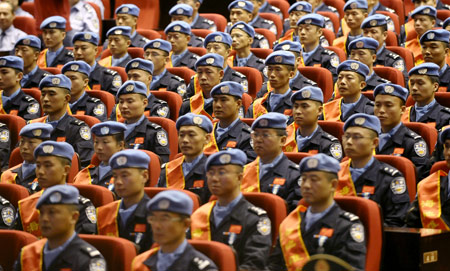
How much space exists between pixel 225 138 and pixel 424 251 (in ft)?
6.25

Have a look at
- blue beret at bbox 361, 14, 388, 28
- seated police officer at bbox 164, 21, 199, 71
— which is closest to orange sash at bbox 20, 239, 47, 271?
seated police officer at bbox 164, 21, 199, 71

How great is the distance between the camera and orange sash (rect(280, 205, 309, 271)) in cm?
408

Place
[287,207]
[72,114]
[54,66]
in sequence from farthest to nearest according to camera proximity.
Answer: [54,66] < [72,114] < [287,207]

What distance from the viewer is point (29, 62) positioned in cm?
726

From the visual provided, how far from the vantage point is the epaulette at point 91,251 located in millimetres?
3850

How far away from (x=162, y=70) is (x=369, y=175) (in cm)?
276

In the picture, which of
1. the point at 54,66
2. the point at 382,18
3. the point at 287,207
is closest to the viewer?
the point at 287,207

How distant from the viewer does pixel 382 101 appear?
5434mm

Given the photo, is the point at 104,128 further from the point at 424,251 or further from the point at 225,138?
the point at 424,251

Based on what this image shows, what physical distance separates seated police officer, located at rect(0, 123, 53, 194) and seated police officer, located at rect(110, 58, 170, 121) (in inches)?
33.5

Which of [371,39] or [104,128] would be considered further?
[371,39]

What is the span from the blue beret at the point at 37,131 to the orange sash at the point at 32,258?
1512mm

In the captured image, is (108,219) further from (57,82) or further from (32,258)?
(57,82)

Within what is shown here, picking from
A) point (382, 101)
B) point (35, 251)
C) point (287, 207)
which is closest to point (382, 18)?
point (382, 101)
